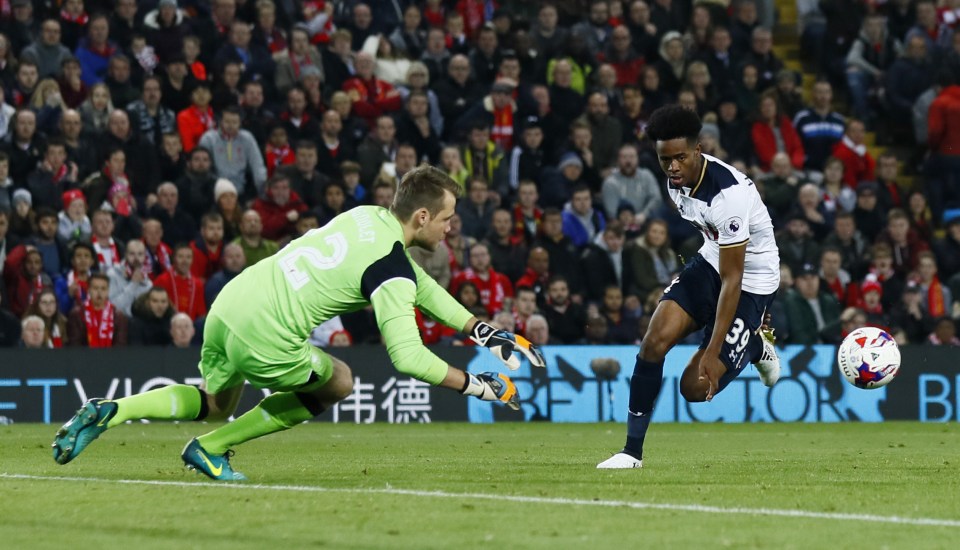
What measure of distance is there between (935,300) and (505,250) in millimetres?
5320

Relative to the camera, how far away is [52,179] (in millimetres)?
18719

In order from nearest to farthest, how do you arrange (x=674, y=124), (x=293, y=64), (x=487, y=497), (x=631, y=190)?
1. (x=487, y=497)
2. (x=674, y=124)
3. (x=631, y=190)
4. (x=293, y=64)

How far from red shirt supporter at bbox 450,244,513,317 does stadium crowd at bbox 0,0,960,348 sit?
0.10 feet

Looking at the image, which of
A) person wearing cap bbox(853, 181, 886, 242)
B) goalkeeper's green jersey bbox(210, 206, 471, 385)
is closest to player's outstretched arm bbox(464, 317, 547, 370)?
goalkeeper's green jersey bbox(210, 206, 471, 385)

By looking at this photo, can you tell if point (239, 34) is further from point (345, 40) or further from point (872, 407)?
point (872, 407)

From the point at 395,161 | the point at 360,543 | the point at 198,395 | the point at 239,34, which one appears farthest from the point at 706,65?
the point at 360,543

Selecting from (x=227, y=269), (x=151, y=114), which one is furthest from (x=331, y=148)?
(x=227, y=269)

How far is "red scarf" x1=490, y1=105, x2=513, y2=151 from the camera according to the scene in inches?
832

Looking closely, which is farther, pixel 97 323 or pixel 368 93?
pixel 368 93

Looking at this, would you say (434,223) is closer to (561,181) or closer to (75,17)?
(561,181)

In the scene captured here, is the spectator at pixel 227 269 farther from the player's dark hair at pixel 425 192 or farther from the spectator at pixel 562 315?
the player's dark hair at pixel 425 192

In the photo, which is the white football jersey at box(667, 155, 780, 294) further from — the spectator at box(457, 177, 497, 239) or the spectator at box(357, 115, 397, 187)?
the spectator at box(357, 115, 397, 187)

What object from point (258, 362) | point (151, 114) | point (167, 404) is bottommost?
point (167, 404)

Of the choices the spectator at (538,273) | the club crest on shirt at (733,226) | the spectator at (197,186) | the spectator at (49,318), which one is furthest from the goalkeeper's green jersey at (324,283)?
the spectator at (538,273)
